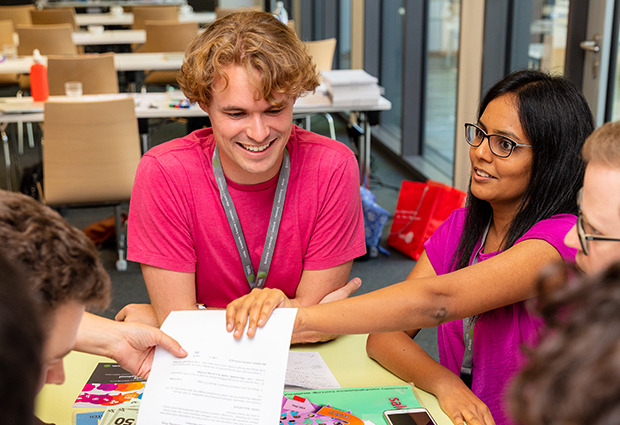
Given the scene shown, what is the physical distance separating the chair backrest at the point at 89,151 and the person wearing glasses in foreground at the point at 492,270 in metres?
2.26

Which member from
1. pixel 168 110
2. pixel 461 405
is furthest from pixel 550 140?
pixel 168 110

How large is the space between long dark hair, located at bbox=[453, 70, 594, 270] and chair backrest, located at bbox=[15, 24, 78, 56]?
5216 millimetres

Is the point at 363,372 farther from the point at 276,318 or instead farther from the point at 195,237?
the point at 195,237

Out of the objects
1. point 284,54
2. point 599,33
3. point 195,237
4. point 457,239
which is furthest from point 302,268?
point 599,33

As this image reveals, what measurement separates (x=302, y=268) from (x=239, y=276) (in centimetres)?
16

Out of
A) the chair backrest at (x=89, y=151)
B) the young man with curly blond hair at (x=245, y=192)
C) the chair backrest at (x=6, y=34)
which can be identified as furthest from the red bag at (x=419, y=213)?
the chair backrest at (x=6, y=34)

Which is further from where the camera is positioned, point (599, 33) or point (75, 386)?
point (599, 33)

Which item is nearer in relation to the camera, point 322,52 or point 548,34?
point 548,34

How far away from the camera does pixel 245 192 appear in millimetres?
1551

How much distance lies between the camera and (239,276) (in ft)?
5.22

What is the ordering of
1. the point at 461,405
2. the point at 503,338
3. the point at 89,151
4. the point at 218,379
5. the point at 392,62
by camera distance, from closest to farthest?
the point at 218,379, the point at 461,405, the point at 503,338, the point at 89,151, the point at 392,62

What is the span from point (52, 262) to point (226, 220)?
912 millimetres

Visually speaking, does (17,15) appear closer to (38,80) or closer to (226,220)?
(38,80)

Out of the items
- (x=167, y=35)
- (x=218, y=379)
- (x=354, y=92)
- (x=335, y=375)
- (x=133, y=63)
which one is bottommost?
(x=335, y=375)
